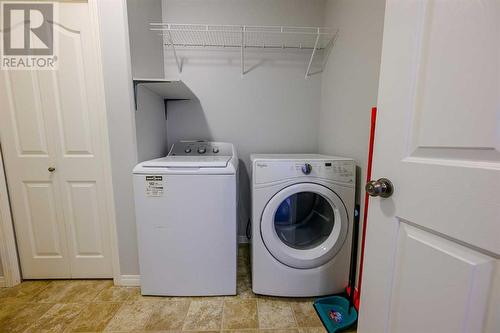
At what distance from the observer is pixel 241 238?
210 centimetres

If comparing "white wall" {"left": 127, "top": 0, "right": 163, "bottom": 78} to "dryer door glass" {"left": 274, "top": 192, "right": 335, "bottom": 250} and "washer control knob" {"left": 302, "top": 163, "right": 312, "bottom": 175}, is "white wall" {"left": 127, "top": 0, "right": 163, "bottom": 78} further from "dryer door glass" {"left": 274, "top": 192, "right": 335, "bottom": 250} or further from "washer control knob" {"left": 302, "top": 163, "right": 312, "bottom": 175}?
"dryer door glass" {"left": 274, "top": 192, "right": 335, "bottom": 250}

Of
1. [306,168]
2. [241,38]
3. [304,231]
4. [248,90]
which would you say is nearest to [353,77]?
[306,168]

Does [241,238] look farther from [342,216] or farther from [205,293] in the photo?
[342,216]

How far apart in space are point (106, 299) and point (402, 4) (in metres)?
2.18

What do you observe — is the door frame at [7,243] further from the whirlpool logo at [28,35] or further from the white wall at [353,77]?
the white wall at [353,77]

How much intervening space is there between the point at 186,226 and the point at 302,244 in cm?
82

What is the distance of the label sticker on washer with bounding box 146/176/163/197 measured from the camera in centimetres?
124

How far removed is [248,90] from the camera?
1.91m

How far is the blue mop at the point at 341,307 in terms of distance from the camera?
45.8 inches

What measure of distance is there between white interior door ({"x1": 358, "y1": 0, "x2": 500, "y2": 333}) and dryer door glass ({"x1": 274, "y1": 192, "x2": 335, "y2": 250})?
70 cm

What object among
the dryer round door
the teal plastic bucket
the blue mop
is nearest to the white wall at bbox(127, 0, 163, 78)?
the dryer round door

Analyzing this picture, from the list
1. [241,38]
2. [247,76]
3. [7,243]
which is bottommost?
[7,243]

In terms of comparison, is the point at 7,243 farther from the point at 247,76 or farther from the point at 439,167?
the point at 439,167

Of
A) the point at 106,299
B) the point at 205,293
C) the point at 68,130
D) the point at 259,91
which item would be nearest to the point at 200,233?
the point at 205,293
